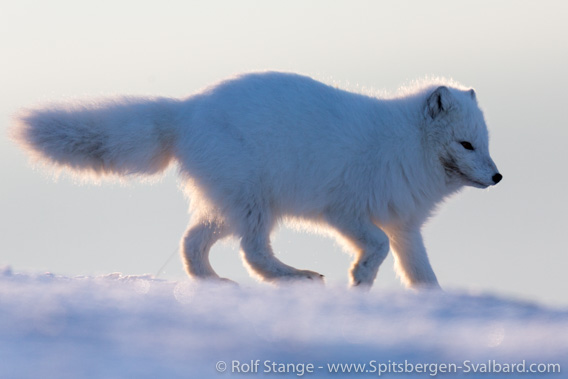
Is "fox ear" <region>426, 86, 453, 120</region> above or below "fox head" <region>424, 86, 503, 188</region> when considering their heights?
above

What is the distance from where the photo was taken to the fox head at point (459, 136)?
5480 mm

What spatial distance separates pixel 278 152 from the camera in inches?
201

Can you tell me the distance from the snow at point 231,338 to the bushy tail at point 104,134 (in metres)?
2.12

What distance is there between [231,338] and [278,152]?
2.81 m

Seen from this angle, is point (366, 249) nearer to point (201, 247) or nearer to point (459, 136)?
point (459, 136)

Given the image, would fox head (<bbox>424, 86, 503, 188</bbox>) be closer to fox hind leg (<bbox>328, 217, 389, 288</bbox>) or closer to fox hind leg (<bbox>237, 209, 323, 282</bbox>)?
fox hind leg (<bbox>328, 217, 389, 288</bbox>)

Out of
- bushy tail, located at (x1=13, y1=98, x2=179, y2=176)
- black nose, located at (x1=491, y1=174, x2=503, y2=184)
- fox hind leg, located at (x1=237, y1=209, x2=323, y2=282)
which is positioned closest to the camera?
bushy tail, located at (x1=13, y1=98, x2=179, y2=176)

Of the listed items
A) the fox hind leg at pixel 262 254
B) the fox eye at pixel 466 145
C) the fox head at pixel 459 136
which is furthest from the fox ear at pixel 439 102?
the fox hind leg at pixel 262 254

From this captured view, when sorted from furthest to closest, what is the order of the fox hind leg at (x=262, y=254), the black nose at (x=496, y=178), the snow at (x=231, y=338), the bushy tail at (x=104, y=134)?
the black nose at (x=496, y=178)
the fox hind leg at (x=262, y=254)
the bushy tail at (x=104, y=134)
the snow at (x=231, y=338)

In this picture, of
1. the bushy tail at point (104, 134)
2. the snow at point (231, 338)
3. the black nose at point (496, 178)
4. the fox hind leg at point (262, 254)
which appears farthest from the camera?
the black nose at point (496, 178)

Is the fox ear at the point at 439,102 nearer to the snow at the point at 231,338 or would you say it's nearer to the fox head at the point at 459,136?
the fox head at the point at 459,136

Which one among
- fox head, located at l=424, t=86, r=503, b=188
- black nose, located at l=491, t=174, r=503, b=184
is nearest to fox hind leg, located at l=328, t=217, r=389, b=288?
fox head, located at l=424, t=86, r=503, b=188

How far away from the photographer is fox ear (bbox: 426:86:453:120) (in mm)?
5484

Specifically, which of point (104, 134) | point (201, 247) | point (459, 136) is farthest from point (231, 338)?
point (459, 136)
